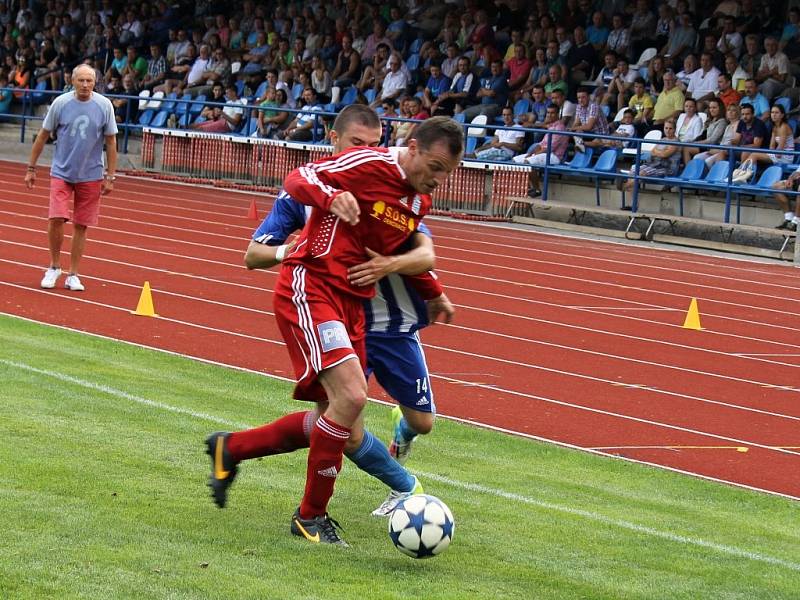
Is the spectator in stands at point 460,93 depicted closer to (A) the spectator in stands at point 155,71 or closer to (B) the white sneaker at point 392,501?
(A) the spectator in stands at point 155,71

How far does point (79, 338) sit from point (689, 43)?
628 inches

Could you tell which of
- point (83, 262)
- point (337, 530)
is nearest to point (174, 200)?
point (83, 262)

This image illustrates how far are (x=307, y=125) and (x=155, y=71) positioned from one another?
23.3ft

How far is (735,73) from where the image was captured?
22469 mm

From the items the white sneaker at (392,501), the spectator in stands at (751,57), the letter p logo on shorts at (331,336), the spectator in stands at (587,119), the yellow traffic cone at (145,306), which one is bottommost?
the yellow traffic cone at (145,306)

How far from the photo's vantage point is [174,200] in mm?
23906

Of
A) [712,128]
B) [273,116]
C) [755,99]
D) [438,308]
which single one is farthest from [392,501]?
[273,116]

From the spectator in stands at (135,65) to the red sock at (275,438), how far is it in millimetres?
28137

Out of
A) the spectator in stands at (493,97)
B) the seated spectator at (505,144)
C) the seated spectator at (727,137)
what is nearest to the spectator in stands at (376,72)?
the spectator in stands at (493,97)

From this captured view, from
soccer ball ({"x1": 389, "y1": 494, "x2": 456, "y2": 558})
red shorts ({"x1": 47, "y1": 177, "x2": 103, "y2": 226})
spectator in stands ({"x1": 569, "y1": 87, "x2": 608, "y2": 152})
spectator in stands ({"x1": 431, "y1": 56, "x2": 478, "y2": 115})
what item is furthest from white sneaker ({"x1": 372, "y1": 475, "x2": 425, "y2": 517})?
spectator in stands ({"x1": 431, "y1": 56, "x2": 478, "y2": 115})

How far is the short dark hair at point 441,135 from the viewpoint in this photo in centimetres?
545

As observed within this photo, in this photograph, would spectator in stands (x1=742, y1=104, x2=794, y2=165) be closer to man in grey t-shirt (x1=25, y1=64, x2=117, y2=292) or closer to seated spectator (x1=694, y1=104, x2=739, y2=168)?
seated spectator (x1=694, y1=104, x2=739, y2=168)

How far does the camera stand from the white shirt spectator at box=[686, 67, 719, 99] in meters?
22.6

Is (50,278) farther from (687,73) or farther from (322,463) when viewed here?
(687,73)
